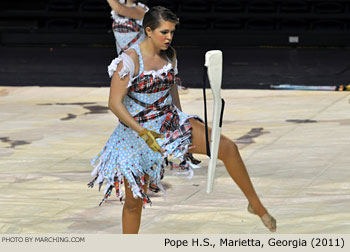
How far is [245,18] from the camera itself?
16547 mm

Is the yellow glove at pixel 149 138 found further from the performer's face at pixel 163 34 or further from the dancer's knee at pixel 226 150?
the performer's face at pixel 163 34

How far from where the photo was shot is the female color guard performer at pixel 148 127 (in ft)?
15.0

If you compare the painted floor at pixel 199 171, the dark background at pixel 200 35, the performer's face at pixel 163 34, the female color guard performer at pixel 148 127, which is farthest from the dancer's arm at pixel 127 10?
the dark background at pixel 200 35

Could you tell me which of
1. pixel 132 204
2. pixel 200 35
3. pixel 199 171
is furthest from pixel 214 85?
pixel 200 35

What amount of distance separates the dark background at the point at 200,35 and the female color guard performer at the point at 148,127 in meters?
8.88

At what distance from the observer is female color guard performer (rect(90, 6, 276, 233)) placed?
15.0 feet

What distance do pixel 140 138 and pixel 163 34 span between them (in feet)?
1.91

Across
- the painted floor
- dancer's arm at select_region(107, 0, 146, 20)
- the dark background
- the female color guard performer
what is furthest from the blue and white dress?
the dark background

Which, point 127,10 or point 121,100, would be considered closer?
point 121,100

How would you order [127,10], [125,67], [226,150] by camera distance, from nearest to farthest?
1. [125,67]
2. [226,150]
3. [127,10]

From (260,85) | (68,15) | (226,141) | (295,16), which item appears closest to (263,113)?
(260,85)

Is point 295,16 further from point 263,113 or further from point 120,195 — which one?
point 120,195

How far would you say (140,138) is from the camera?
4.69 meters

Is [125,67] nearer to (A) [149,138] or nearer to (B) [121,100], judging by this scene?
(B) [121,100]
